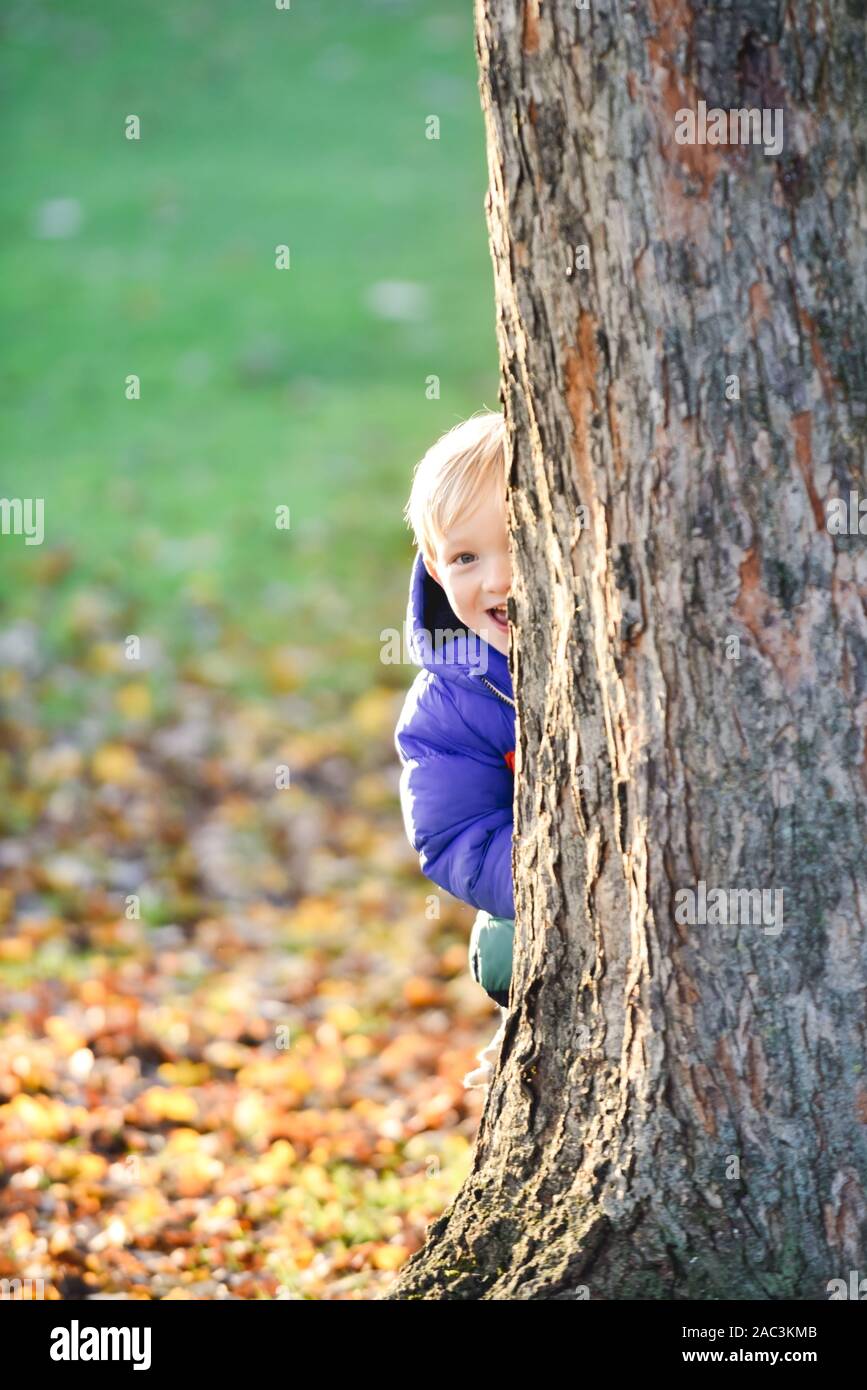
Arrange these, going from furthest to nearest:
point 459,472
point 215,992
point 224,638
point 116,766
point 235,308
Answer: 1. point 235,308
2. point 224,638
3. point 116,766
4. point 215,992
5. point 459,472

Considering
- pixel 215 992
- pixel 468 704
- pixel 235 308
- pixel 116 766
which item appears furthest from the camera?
pixel 235 308

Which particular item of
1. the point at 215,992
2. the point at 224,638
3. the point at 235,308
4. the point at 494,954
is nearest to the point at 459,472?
the point at 494,954

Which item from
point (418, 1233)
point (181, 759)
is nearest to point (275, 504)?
point (181, 759)

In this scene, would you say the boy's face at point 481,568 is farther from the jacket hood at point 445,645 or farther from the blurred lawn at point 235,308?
the blurred lawn at point 235,308

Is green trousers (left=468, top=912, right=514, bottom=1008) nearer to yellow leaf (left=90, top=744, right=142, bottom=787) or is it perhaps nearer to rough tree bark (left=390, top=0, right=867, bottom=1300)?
rough tree bark (left=390, top=0, right=867, bottom=1300)

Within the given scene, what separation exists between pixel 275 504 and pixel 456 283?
11.5ft

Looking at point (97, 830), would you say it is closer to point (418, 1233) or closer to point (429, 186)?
point (418, 1233)

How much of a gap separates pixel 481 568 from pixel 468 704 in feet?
0.94

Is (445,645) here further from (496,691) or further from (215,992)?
(215,992)

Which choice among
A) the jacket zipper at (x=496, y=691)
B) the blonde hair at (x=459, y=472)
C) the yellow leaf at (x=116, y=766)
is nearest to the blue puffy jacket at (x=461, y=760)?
the jacket zipper at (x=496, y=691)

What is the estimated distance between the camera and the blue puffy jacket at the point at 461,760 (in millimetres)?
2934

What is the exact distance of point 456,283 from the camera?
11.2 meters

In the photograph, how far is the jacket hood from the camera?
2945mm

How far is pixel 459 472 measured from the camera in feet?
9.31
